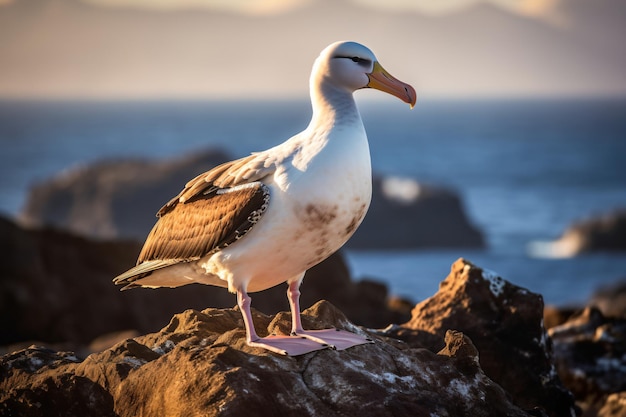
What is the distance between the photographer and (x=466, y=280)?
390 inches

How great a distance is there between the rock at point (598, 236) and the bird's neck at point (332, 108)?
194 ft

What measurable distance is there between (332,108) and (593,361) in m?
5.60

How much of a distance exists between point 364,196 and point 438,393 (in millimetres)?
1749

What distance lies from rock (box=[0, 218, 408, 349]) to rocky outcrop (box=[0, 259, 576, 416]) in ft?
32.8

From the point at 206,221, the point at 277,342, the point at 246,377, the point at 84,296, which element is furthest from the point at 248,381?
the point at 84,296

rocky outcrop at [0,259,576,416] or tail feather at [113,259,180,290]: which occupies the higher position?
tail feather at [113,259,180,290]

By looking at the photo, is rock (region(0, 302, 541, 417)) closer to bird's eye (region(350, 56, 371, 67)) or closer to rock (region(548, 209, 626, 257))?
bird's eye (region(350, 56, 371, 67))

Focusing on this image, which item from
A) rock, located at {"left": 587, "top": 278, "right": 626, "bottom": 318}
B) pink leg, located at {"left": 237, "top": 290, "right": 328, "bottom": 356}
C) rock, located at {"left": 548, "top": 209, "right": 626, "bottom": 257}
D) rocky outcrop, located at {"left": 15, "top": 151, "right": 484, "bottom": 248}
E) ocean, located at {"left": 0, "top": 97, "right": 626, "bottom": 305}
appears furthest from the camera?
rocky outcrop, located at {"left": 15, "top": 151, "right": 484, "bottom": 248}

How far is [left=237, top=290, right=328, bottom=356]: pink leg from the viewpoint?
25.1 ft

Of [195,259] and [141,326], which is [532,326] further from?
[141,326]

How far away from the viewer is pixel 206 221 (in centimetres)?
852

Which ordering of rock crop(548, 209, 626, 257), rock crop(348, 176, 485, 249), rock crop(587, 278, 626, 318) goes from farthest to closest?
1. rock crop(348, 176, 485, 249)
2. rock crop(548, 209, 626, 257)
3. rock crop(587, 278, 626, 318)

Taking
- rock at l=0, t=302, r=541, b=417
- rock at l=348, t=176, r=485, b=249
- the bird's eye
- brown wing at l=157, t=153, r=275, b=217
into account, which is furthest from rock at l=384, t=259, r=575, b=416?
rock at l=348, t=176, r=485, b=249

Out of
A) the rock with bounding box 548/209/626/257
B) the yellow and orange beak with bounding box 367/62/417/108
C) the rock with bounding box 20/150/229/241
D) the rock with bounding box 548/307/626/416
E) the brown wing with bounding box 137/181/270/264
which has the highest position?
the yellow and orange beak with bounding box 367/62/417/108
